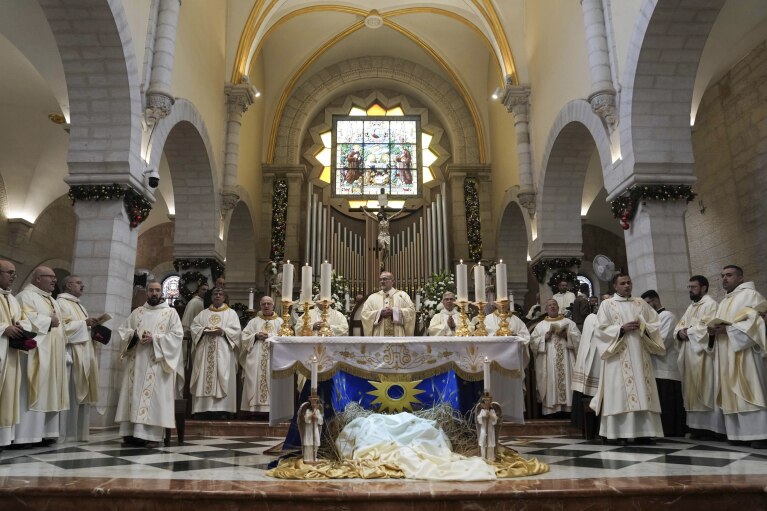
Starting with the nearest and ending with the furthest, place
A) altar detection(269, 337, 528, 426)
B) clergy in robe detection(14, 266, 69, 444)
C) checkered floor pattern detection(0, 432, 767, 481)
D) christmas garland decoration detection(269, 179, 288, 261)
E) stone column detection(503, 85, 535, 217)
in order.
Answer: checkered floor pattern detection(0, 432, 767, 481)
altar detection(269, 337, 528, 426)
clergy in robe detection(14, 266, 69, 444)
stone column detection(503, 85, 535, 217)
christmas garland decoration detection(269, 179, 288, 261)

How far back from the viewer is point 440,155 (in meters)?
17.8

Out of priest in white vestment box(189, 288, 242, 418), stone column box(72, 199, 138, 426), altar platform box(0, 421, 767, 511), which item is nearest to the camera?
altar platform box(0, 421, 767, 511)

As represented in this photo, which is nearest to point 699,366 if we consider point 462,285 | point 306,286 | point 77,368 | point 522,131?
point 462,285

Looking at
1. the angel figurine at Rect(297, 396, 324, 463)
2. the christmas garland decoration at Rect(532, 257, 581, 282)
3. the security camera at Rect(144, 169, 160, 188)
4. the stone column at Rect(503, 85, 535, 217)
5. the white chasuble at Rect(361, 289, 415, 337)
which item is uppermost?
the stone column at Rect(503, 85, 535, 217)

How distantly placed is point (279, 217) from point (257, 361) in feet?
26.3

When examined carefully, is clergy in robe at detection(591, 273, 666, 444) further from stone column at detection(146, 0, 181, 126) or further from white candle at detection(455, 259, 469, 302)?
stone column at detection(146, 0, 181, 126)

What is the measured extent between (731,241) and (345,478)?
9.90 m

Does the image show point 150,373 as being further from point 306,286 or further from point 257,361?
point 257,361

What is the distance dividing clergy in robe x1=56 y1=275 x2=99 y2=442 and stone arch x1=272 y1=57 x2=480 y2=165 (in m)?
10.8

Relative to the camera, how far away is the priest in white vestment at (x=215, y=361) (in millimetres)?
8656

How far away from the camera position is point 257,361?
9.02 meters

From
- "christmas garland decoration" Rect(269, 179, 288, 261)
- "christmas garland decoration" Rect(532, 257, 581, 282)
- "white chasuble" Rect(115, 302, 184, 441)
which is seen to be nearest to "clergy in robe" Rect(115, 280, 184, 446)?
"white chasuble" Rect(115, 302, 184, 441)

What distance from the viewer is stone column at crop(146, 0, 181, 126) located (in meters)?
8.92

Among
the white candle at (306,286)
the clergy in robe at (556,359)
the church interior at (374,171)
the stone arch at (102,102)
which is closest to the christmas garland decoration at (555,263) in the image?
the church interior at (374,171)
